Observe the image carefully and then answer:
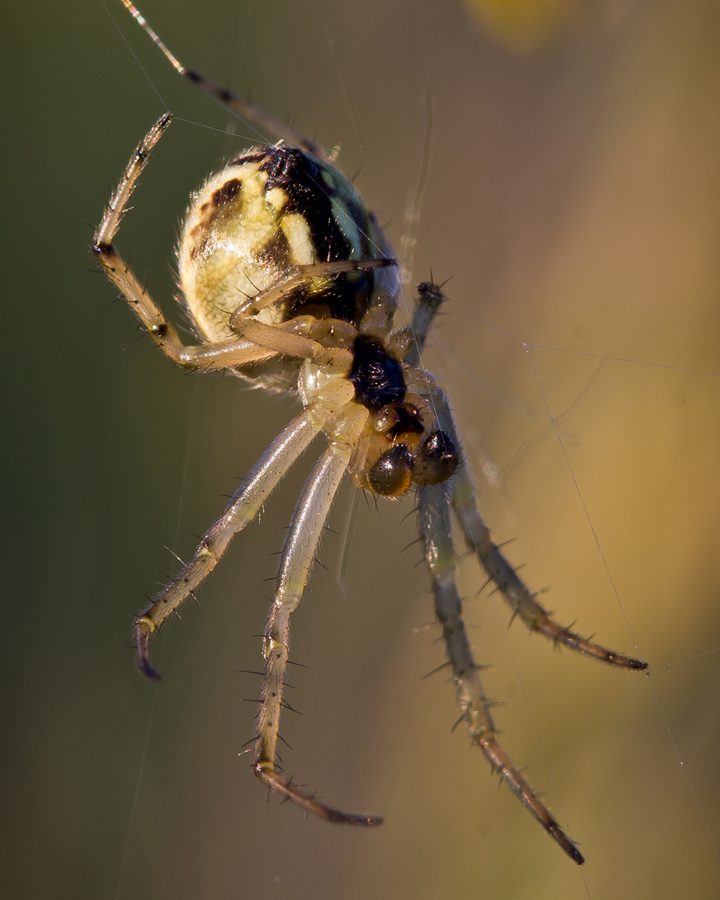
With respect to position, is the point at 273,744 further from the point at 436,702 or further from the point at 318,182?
the point at 436,702

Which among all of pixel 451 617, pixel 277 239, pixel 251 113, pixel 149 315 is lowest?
pixel 451 617

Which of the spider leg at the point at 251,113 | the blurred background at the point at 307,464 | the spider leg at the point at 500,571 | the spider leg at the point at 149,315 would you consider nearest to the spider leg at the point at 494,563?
the spider leg at the point at 500,571

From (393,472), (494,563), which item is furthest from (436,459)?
(494,563)

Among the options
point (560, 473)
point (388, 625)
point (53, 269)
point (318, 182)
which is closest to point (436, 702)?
point (388, 625)

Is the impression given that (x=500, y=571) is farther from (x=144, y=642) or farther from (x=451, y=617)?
(x=144, y=642)

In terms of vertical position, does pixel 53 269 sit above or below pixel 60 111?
below

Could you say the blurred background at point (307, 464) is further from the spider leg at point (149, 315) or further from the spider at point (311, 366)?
the spider leg at point (149, 315)
